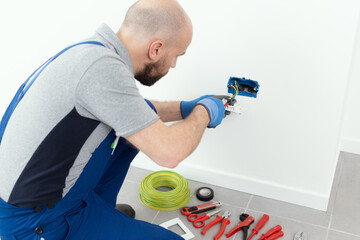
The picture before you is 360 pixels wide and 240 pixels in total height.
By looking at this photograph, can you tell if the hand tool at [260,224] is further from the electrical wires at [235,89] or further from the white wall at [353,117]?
the white wall at [353,117]

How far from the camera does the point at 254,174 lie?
2.27 meters

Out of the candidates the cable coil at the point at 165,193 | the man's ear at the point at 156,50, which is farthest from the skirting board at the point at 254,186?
the man's ear at the point at 156,50

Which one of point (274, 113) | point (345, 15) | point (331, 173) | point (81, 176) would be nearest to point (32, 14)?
point (81, 176)

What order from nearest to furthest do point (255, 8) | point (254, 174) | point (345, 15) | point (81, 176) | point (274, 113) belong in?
point (81, 176) → point (345, 15) → point (255, 8) → point (274, 113) → point (254, 174)

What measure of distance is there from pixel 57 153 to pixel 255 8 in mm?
1149

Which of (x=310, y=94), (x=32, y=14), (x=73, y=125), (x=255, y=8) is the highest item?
(x=255, y=8)

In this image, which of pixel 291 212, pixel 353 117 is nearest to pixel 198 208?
pixel 291 212

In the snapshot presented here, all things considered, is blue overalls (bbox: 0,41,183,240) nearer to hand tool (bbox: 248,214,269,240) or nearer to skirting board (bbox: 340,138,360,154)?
hand tool (bbox: 248,214,269,240)

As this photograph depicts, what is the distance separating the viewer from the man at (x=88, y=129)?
129 cm

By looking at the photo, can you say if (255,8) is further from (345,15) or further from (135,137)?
(135,137)

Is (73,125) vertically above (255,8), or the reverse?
(255,8)

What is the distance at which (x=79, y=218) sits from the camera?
157cm

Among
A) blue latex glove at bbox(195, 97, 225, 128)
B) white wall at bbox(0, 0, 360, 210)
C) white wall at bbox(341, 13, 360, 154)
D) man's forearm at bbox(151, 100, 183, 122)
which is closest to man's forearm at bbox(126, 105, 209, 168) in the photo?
blue latex glove at bbox(195, 97, 225, 128)

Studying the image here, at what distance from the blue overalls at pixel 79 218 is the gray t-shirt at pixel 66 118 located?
62 mm
